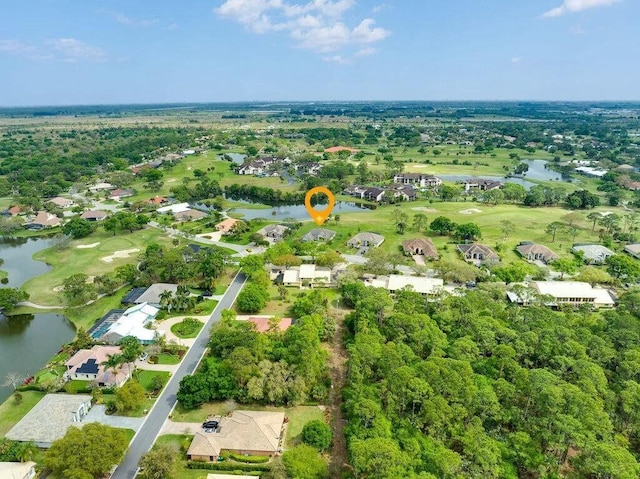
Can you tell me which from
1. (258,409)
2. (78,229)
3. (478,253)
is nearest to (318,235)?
(478,253)

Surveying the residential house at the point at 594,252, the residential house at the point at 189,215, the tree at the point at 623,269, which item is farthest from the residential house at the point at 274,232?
the tree at the point at 623,269

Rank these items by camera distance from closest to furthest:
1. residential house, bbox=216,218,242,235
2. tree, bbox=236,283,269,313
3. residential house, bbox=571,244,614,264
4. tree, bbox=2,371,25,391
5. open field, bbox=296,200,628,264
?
tree, bbox=2,371,25,391
tree, bbox=236,283,269,313
residential house, bbox=571,244,614,264
open field, bbox=296,200,628,264
residential house, bbox=216,218,242,235

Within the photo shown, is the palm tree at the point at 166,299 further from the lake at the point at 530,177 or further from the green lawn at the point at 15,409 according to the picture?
the lake at the point at 530,177

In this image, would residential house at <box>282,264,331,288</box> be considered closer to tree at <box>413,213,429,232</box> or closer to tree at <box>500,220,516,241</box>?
tree at <box>413,213,429,232</box>

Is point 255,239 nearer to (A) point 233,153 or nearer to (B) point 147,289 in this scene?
(B) point 147,289

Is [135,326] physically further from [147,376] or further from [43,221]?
[43,221]

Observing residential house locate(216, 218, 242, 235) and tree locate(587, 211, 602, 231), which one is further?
residential house locate(216, 218, 242, 235)

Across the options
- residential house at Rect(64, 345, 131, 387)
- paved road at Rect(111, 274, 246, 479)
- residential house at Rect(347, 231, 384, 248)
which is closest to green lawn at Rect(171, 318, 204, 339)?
paved road at Rect(111, 274, 246, 479)
